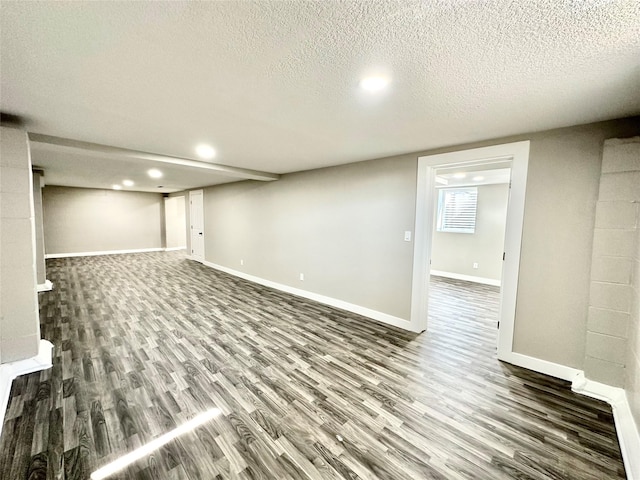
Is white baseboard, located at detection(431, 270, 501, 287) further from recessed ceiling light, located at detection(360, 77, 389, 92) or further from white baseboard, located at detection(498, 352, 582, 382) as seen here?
recessed ceiling light, located at detection(360, 77, 389, 92)

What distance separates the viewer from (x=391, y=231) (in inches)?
140

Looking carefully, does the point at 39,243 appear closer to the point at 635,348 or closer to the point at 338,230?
the point at 338,230

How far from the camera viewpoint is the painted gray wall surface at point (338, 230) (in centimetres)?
348

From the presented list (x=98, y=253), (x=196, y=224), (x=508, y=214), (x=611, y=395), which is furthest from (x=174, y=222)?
(x=611, y=395)

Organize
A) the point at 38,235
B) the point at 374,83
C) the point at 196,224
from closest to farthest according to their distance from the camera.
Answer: the point at 374,83, the point at 38,235, the point at 196,224

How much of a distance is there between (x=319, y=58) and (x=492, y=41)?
82 cm

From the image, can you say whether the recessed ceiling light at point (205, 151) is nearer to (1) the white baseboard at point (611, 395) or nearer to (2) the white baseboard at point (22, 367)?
(2) the white baseboard at point (22, 367)

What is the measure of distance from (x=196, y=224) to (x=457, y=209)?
739cm

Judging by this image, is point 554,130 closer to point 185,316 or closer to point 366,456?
point 366,456

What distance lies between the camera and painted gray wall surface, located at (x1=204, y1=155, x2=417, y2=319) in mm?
3479

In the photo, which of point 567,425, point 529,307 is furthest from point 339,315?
point 567,425

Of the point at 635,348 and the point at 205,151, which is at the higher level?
the point at 205,151

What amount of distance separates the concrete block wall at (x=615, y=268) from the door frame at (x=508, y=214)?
0.53 m

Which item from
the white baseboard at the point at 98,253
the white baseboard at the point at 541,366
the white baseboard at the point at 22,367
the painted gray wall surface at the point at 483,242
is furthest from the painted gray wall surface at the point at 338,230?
the white baseboard at the point at 98,253
